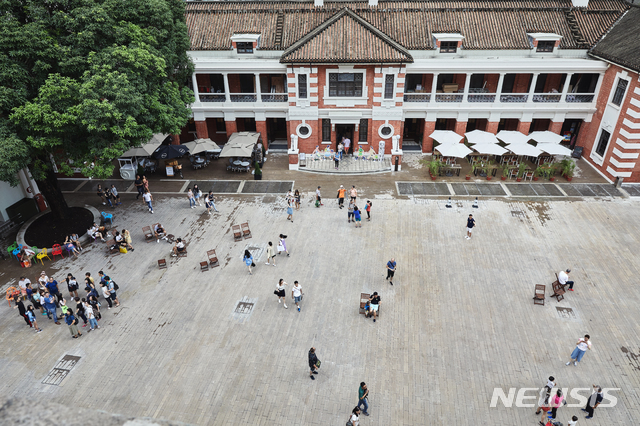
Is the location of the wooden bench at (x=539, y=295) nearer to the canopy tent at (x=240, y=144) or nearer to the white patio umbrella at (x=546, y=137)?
the white patio umbrella at (x=546, y=137)

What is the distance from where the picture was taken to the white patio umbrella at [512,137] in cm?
3222

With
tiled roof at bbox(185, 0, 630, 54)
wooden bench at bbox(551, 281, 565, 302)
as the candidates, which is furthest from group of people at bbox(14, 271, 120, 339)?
tiled roof at bbox(185, 0, 630, 54)

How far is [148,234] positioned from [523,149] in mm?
27034

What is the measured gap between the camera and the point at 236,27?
34312 mm

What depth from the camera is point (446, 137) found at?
3294 cm

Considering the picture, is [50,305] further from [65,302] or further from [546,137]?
[546,137]

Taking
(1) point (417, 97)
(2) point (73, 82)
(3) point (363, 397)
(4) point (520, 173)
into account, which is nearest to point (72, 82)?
(2) point (73, 82)

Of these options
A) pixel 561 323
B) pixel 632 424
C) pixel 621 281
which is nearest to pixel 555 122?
pixel 621 281

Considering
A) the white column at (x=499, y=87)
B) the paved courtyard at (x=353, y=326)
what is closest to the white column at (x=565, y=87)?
the white column at (x=499, y=87)

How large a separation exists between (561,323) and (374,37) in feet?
76.3

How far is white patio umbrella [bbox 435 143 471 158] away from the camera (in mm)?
30672

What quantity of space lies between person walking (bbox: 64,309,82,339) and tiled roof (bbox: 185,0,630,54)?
23.7 m

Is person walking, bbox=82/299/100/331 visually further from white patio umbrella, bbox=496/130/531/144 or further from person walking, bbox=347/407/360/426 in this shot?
white patio umbrella, bbox=496/130/531/144

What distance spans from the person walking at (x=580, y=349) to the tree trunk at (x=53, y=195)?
2794 cm
